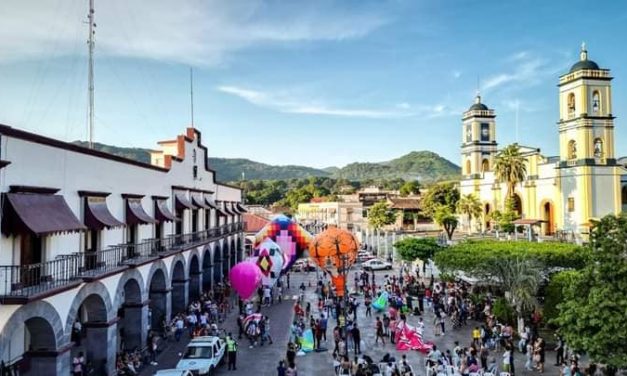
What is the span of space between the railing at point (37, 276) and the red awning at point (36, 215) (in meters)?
0.94

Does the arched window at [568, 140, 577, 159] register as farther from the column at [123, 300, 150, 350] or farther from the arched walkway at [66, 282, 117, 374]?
the arched walkway at [66, 282, 117, 374]

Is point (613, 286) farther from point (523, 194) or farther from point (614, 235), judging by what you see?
point (523, 194)

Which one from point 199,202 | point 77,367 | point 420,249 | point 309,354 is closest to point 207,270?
point 199,202

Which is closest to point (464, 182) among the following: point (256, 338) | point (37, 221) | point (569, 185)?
point (569, 185)

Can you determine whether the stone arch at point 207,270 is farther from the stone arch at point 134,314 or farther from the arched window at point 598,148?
the arched window at point 598,148

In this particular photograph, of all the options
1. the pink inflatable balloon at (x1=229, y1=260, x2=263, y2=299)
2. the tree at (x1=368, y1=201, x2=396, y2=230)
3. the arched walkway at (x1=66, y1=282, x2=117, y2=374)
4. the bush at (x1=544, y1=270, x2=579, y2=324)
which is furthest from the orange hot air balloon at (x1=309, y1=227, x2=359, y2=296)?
the tree at (x1=368, y1=201, x2=396, y2=230)

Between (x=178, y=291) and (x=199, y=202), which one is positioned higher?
(x=199, y=202)

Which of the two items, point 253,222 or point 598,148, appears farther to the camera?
point 253,222

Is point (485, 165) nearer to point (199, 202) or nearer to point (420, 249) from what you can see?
point (420, 249)

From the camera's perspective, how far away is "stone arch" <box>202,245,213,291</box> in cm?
3458

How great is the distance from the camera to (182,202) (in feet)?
94.8

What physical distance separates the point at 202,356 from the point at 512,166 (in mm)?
48174

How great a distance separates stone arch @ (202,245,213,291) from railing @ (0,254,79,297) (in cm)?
1809

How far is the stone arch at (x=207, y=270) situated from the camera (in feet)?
113
